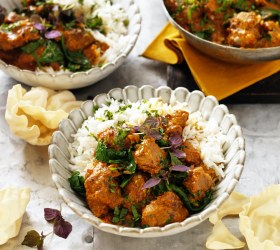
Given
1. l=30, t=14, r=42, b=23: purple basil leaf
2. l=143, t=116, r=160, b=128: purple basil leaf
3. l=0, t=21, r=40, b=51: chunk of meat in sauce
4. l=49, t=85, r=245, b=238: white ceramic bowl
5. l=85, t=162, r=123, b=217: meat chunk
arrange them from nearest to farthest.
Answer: l=49, t=85, r=245, b=238: white ceramic bowl
l=85, t=162, r=123, b=217: meat chunk
l=143, t=116, r=160, b=128: purple basil leaf
l=0, t=21, r=40, b=51: chunk of meat in sauce
l=30, t=14, r=42, b=23: purple basil leaf

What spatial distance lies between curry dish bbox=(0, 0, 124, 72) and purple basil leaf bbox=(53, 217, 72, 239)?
3.43 feet

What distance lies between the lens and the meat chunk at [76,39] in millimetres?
3342

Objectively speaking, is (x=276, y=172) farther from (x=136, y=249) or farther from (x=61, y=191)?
(x=61, y=191)

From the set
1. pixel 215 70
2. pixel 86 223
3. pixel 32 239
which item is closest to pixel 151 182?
pixel 86 223

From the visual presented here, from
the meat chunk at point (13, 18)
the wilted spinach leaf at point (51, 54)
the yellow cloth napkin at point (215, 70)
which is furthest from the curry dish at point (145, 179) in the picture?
the meat chunk at point (13, 18)

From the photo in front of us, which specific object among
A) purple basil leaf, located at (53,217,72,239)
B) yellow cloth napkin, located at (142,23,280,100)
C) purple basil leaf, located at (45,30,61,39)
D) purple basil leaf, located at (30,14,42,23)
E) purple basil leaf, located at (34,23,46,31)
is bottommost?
purple basil leaf, located at (53,217,72,239)

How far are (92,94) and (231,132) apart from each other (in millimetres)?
1088

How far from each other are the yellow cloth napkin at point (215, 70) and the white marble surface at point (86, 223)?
17 centimetres

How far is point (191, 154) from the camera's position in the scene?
2.59 meters

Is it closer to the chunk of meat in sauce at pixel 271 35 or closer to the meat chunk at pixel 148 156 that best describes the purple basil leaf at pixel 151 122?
the meat chunk at pixel 148 156

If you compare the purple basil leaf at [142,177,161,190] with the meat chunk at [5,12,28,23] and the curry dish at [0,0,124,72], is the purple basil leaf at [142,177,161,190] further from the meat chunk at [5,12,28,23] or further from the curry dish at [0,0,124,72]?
the meat chunk at [5,12,28,23]

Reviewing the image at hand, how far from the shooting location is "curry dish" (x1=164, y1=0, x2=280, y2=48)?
3.21 meters

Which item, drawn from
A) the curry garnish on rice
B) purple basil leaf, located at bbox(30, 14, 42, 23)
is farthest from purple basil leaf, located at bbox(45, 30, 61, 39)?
the curry garnish on rice

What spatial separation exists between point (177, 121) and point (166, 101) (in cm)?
42
